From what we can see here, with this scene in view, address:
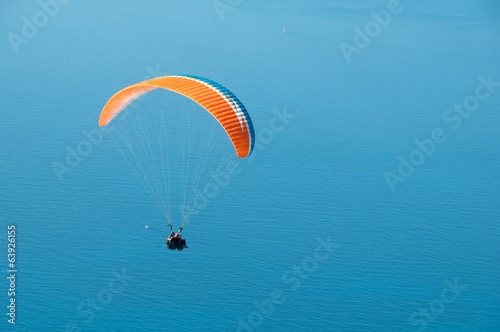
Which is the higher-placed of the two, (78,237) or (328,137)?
(328,137)

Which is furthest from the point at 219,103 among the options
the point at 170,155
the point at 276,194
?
the point at 170,155

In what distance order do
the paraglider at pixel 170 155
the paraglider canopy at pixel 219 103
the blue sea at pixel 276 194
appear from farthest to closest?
the paraglider at pixel 170 155, the blue sea at pixel 276 194, the paraglider canopy at pixel 219 103

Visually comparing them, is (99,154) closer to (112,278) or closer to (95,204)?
(95,204)

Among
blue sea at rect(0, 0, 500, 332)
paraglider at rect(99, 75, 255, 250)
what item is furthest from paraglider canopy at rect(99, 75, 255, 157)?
blue sea at rect(0, 0, 500, 332)

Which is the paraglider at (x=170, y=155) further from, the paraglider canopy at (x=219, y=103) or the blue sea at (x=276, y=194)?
the paraglider canopy at (x=219, y=103)

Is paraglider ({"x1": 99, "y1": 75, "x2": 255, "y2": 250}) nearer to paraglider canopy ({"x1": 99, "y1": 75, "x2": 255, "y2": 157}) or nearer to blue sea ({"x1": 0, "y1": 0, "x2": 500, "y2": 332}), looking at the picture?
blue sea ({"x1": 0, "y1": 0, "x2": 500, "y2": 332})

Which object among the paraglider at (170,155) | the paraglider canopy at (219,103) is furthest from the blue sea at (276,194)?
the paraglider canopy at (219,103)

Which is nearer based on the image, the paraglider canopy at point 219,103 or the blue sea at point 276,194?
the paraglider canopy at point 219,103

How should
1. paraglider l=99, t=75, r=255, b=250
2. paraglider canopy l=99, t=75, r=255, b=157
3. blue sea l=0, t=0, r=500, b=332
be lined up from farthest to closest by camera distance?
paraglider l=99, t=75, r=255, b=250 < blue sea l=0, t=0, r=500, b=332 < paraglider canopy l=99, t=75, r=255, b=157

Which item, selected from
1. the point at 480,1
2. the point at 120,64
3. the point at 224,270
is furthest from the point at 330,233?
the point at 480,1
